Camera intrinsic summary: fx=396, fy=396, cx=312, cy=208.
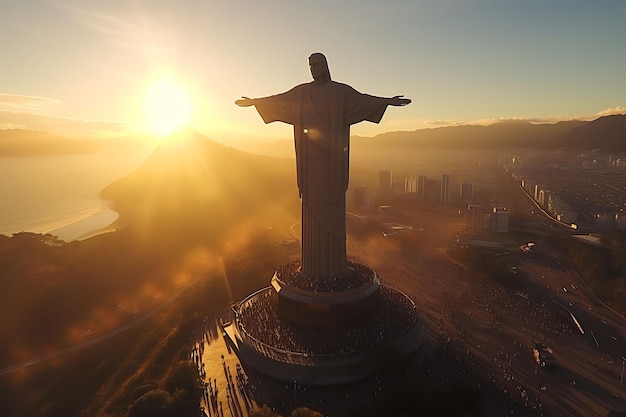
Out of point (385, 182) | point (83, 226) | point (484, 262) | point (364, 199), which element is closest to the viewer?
point (484, 262)

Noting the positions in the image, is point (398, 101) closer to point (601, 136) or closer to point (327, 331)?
point (327, 331)

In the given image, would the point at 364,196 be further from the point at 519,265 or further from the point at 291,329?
the point at 291,329

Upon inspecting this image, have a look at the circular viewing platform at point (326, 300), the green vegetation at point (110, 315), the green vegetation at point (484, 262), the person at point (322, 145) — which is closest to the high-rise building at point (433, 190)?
the green vegetation at point (484, 262)

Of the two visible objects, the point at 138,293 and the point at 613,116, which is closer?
the point at 138,293

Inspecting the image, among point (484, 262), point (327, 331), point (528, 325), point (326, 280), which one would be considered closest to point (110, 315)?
point (326, 280)

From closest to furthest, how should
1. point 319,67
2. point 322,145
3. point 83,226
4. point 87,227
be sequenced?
point 319,67
point 322,145
point 87,227
point 83,226

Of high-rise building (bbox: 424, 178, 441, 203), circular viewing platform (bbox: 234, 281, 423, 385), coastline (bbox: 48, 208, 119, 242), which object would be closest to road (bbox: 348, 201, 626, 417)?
circular viewing platform (bbox: 234, 281, 423, 385)

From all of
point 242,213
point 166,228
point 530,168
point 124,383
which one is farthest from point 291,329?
point 530,168
